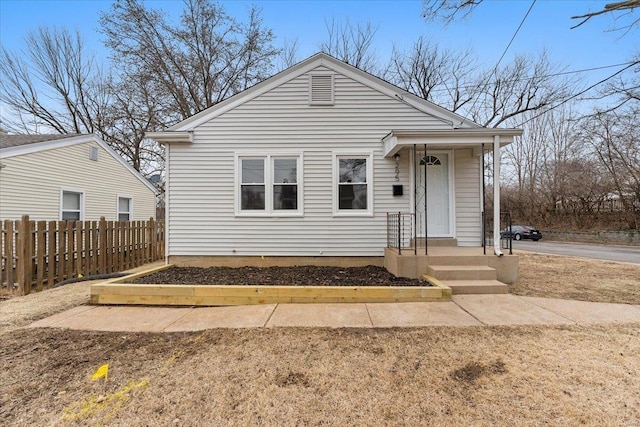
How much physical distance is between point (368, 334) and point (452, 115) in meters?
5.94

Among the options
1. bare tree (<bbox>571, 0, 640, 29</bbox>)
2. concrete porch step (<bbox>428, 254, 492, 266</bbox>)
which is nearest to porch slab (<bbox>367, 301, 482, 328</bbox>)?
concrete porch step (<bbox>428, 254, 492, 266</bbox>)

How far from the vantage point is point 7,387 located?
2674mm

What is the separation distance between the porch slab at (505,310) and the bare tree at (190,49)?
16852 mm

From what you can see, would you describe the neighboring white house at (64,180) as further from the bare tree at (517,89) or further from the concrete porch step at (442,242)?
the bare tree at (517,89)

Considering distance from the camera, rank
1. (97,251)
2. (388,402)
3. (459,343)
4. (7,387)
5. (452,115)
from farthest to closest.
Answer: (97,251) < (452,115) < (459,343) < (7,387) < (388,402)

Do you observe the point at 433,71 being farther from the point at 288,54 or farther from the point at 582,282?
the point at 582,282

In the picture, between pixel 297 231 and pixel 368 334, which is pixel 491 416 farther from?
pixel 297 231

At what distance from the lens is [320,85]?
7.58 metres

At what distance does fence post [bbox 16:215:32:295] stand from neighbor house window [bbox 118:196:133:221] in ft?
22.5

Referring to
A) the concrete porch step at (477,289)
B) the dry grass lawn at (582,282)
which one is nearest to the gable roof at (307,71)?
the dry grass lawn at (582,282)

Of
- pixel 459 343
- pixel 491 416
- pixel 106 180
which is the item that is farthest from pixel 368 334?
pixel 106 180

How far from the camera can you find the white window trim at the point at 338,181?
7.41m

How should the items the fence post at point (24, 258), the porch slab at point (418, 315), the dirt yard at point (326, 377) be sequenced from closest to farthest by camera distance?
the dirt yard at point (326, 377)
the porch slab at point (418, 315)
the fence post at point (24, 258)

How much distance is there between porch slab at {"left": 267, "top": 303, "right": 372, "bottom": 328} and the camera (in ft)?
13.3
